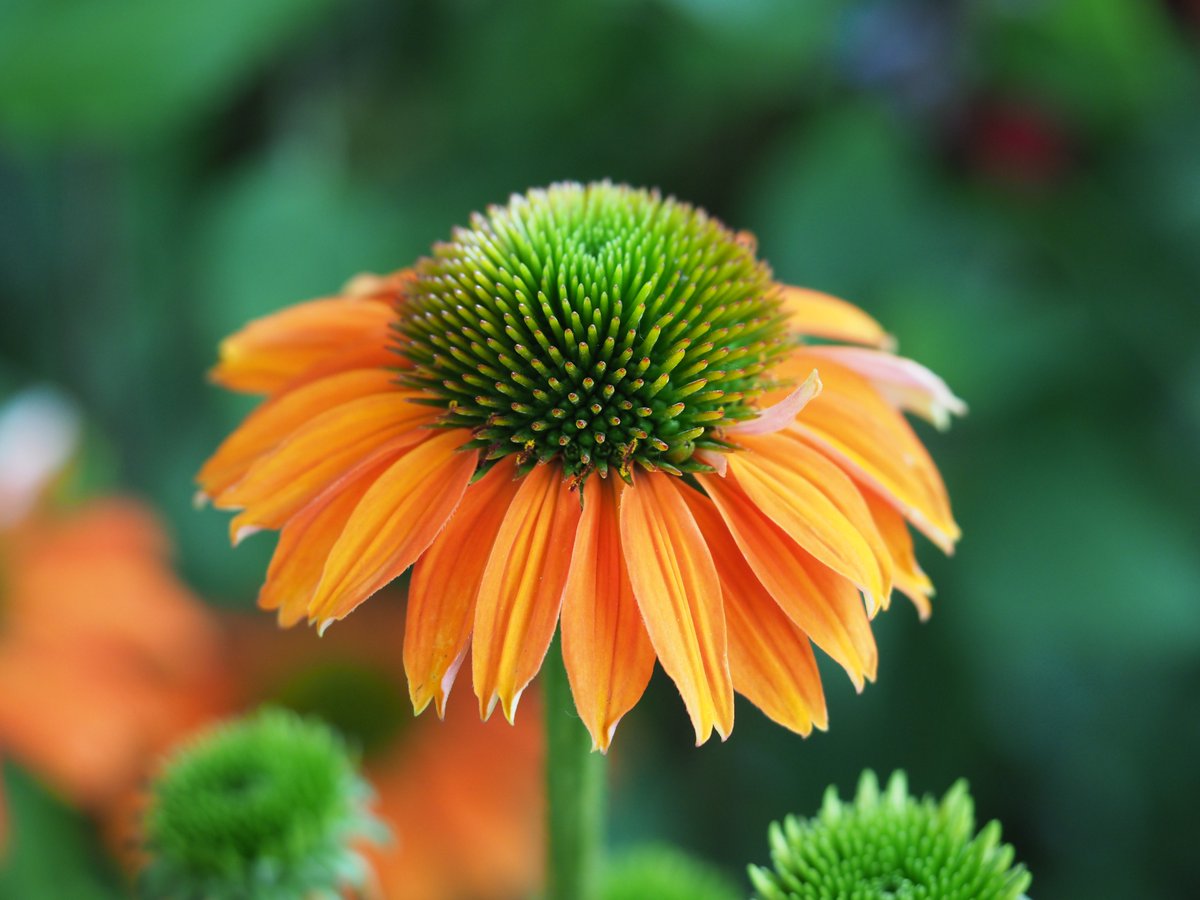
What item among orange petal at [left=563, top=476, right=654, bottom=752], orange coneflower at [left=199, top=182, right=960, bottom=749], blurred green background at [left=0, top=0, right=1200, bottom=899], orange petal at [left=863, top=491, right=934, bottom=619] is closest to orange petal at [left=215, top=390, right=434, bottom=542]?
orange coneflower at [left=199, top=182, right=960, bottom=749]

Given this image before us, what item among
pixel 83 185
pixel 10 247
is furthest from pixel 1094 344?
pixel 10 247

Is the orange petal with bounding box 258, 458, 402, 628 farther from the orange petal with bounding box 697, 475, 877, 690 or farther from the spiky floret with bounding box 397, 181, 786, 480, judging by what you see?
the orange petal with bounding box 697, 475, 877, 690

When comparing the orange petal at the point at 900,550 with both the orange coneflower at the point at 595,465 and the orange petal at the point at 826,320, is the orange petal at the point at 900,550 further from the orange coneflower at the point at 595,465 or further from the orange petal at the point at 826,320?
the orange petal at the point at 826,320

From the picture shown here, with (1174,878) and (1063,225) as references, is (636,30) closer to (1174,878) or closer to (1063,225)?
(1063,225)

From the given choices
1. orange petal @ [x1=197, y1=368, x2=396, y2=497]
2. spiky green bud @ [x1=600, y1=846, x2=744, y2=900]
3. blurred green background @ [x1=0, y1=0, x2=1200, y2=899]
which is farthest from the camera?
blurred green background @ [x1=0, y1=0, x2=1200, y2=899]

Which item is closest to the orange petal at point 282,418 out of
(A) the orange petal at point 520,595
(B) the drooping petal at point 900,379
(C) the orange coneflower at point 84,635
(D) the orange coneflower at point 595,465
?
(D) the orange coneflower at point 595,465
